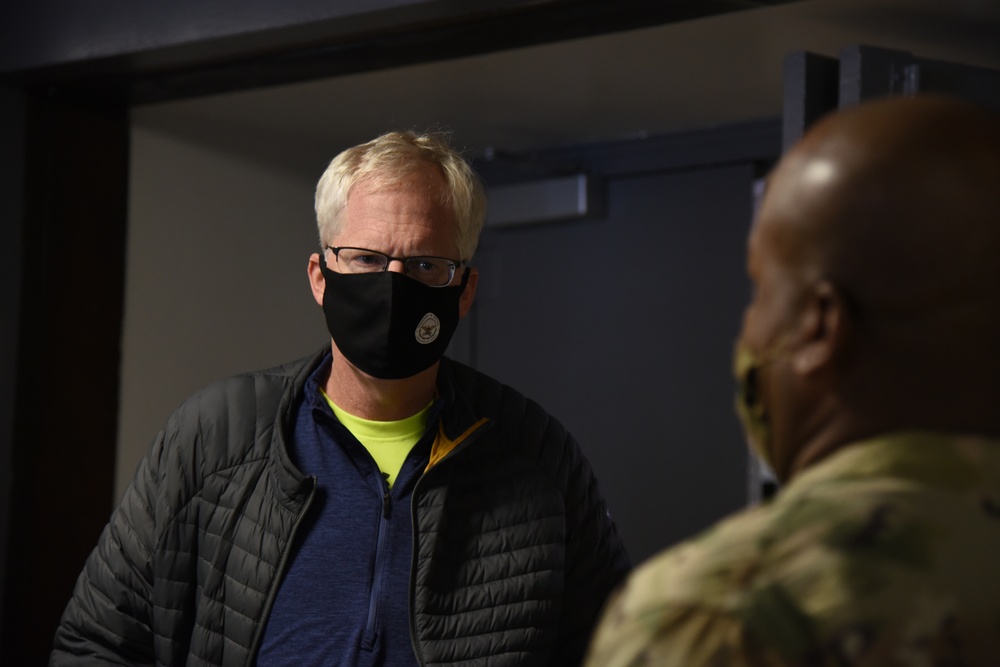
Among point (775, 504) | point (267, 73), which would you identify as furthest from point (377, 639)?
point (267, 73)

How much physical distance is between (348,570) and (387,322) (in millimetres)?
342

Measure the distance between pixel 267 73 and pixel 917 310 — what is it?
6.99 feet

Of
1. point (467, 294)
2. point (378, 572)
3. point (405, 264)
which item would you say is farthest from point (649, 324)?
point (378, 572)

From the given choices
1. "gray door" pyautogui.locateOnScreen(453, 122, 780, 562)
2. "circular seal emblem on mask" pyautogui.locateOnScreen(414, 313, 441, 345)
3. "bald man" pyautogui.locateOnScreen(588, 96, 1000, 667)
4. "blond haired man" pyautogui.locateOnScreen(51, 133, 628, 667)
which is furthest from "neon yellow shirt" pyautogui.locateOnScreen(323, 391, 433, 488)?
"gray door" pyautogui.locateOnScreen(453, 122, 780, 562)

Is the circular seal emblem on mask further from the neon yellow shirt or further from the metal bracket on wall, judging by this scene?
the metal bracket on wall

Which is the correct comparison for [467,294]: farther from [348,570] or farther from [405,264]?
[348,570]

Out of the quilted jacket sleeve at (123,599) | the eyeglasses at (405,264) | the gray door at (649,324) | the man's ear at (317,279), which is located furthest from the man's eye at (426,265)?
the gray door at (649,324)

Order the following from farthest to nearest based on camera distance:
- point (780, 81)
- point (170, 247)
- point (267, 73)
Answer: point (170, 247) → point (780, 81) → point (267, 73)

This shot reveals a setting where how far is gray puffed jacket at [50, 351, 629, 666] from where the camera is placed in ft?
5.07

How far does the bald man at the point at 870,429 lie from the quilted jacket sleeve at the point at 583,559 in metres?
0.96

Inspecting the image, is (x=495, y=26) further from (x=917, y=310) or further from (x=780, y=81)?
(x=917, y=310)

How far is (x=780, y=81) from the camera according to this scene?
2.97 metres

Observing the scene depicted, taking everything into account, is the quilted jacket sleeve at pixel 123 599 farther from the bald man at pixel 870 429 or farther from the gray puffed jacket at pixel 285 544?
the bald man at pixel 870 429

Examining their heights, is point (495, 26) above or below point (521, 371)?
above
